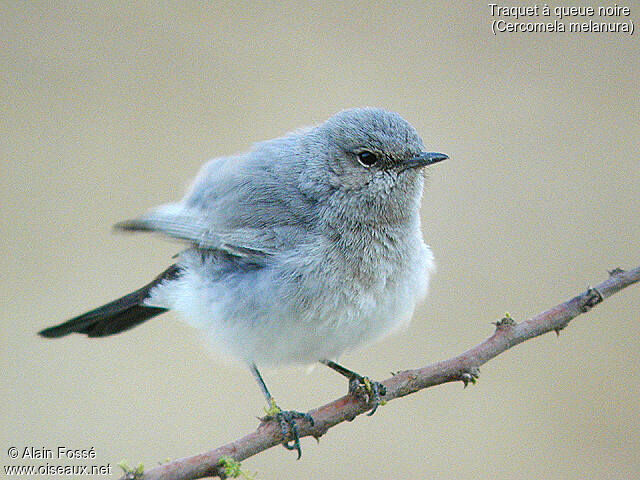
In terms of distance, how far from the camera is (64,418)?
4492 millimetres

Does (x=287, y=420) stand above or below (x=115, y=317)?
below

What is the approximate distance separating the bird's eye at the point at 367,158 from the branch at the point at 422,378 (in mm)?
817

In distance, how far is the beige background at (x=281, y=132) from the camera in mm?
4574

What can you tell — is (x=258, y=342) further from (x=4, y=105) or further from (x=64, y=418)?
(x=4, y=105)

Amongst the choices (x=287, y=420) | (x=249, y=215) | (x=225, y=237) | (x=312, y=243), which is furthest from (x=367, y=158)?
(x=287, y=420)

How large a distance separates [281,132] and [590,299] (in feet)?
12.0

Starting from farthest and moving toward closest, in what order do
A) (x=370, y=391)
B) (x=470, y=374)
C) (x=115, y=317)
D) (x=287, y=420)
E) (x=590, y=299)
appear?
1. (x=115, y=317)
2. (x=370, y=391)
3. (x=287, y=420)
4. (x=470, y=374)
5. (x=590, y=299)

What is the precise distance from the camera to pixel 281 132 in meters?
5.48

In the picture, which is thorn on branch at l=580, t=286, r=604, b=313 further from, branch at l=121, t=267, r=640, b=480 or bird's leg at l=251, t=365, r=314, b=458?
bird's leg at l=251, t=365, r=314, b=458

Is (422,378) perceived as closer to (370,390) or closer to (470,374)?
(470,374)

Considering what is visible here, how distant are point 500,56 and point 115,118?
2983 millimetres

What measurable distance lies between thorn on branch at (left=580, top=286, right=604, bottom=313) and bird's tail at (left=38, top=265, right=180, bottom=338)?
1629 millimetres

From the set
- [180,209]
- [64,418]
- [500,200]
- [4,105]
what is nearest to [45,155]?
[4,105]

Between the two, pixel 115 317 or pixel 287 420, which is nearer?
pixel 287 420
